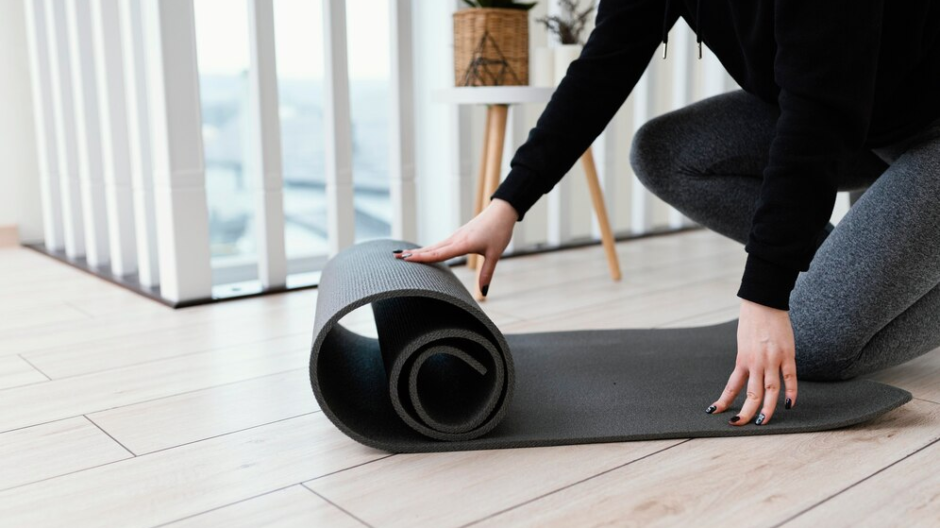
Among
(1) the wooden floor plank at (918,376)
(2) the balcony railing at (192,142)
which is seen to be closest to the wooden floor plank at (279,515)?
(1) the wooden floor plank at (918,376)

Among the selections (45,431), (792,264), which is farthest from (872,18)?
(45,431)

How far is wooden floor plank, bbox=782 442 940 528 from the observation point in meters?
0.80

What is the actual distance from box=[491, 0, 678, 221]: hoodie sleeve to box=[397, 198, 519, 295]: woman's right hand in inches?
0.9

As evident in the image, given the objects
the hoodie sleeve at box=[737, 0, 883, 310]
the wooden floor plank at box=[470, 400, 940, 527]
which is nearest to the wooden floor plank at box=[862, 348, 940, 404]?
the wooden floor plank at box=[470, 400, 940, 527]

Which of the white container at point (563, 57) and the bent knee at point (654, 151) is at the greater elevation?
the white container at point (563, 57)

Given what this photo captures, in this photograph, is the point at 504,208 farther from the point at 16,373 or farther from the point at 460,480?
the point at 16,373

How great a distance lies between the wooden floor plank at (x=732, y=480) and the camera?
32.3 inches

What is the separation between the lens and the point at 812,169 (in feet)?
2.97

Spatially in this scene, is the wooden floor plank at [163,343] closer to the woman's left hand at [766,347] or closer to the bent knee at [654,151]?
the bent knee at [654,151]

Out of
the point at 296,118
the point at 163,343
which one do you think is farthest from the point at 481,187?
the point at 296,118

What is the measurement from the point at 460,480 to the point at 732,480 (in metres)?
0.28

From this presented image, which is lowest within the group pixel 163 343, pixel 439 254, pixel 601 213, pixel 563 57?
pixel 163 343

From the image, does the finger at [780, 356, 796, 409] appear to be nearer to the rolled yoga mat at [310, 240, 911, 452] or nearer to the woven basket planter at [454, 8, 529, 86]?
the rolled yoga mat at [310, 240, 911, 452]

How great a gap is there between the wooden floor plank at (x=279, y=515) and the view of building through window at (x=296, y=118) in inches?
65.1
